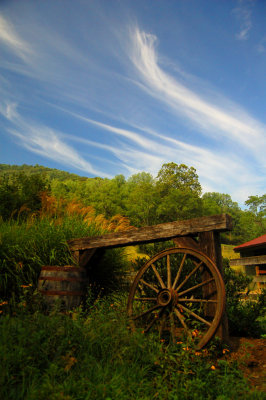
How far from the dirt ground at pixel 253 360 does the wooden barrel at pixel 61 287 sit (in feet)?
9.17

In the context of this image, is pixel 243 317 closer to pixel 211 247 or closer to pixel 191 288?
pixel 191 288

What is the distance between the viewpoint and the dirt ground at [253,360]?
10.8ft

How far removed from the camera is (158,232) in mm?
4926

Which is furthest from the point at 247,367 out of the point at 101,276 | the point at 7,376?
the point at 101,276

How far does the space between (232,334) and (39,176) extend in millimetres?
11931

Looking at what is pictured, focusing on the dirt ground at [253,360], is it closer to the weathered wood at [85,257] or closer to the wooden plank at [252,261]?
the weathered wood at [85,257]

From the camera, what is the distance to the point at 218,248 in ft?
14.6

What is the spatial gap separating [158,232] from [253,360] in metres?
2.22

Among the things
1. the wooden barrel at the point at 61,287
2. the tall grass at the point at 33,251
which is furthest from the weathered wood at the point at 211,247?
the tall grass at the point at 33,251

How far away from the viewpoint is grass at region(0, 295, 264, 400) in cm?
264

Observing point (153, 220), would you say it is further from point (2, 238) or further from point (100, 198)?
point (2, 238)

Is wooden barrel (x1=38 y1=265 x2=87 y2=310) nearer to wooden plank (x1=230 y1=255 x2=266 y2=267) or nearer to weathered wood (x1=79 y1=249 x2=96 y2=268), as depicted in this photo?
weathered wood (x1=79 y1=249 x2=96 y2=268)

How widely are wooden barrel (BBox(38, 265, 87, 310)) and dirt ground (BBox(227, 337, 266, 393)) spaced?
2796mm

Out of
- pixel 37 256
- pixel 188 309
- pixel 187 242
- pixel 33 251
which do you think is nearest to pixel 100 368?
pixel 188 309
